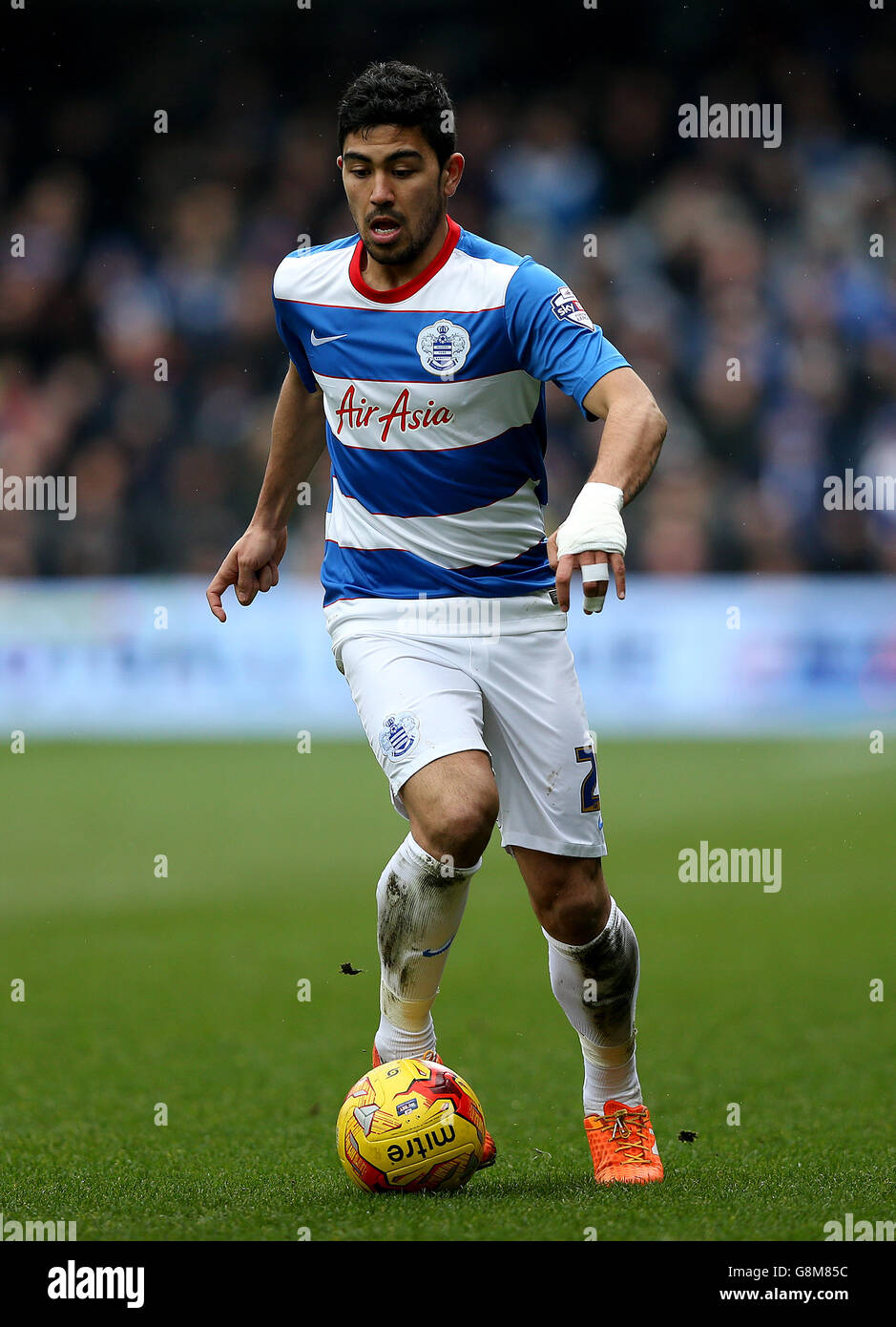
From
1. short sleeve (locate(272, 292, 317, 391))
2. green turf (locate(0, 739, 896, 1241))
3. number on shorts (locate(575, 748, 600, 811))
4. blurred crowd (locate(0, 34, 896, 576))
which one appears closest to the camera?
green turf (locate(0, 739, 896, 1241))

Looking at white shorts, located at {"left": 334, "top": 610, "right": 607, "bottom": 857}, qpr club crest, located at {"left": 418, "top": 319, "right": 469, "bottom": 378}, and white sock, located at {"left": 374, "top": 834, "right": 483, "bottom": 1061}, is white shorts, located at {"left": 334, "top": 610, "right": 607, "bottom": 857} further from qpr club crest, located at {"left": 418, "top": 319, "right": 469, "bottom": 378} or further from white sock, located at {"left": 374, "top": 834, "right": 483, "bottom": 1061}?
qpr club crest, located at {"left": 418, "top": 319, "right": 469, "bottom": 378}

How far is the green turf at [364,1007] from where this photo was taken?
388 centimetres

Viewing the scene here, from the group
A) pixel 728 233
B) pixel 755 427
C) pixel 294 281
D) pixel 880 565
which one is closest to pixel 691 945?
pixel 294 281

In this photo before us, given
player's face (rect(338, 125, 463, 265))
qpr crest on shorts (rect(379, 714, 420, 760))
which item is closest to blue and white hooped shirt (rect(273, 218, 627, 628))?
player's face (rect(338, 125, 463, 265))

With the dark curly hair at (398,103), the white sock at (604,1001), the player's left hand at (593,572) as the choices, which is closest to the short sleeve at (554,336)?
the dark curly hair at (398,103)

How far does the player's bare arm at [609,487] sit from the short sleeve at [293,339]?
972mm

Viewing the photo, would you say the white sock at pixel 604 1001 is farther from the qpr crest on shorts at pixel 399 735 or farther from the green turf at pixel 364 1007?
the qpr crest on shorts at pixel 399 735

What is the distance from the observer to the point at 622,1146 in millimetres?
4184

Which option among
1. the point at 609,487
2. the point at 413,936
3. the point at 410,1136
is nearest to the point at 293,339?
the point at 609,487

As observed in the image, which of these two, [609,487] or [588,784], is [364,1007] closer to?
[588,784]

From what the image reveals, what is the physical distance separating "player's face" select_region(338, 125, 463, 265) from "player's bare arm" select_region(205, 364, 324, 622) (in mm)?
626

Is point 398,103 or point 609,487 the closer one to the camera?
point 609,487

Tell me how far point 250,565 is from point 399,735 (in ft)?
3.07

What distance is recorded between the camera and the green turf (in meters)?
3.88
